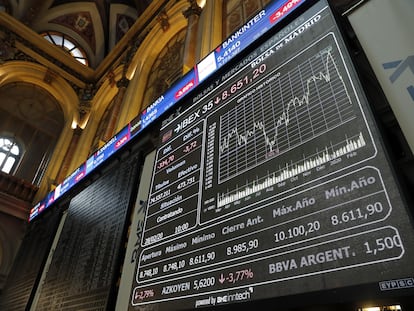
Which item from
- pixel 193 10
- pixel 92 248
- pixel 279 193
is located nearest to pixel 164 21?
pixel 193 10

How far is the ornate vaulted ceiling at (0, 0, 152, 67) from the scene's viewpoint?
1292 centimetres

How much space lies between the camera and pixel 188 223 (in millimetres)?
2592

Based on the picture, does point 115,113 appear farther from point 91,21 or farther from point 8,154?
point 91,21

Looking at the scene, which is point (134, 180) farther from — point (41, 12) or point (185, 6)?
point (41, 12)

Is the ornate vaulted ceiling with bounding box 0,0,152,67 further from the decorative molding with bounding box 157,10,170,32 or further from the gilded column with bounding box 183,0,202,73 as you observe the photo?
the gilded column with bounding box 183,0,202,73

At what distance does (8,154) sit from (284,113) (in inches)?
452

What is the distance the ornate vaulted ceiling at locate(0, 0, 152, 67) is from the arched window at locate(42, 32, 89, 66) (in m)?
0.12

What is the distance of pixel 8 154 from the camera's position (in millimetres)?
10938

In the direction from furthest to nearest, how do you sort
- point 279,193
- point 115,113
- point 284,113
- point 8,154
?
1. point 8,154
2. point 115,113
3. point 284,113
4. point 279,193

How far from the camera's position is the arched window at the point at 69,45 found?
13156 millimetres

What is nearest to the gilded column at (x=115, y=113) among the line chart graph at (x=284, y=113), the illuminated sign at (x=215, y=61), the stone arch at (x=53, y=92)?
the stone arch at (x=53, y=92)

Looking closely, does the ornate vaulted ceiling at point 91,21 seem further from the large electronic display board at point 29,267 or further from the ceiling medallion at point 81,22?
the large electronic display board at point 29,267

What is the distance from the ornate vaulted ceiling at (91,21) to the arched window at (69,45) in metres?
0.12

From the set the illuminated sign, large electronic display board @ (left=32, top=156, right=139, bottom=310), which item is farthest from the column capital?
large electronic display board @ (left=32, top=156, right=139, bottom=310)
